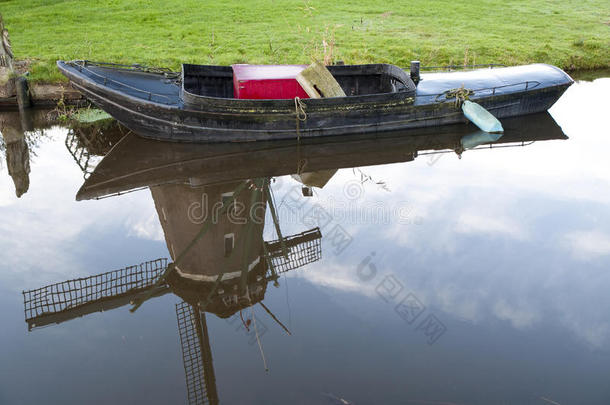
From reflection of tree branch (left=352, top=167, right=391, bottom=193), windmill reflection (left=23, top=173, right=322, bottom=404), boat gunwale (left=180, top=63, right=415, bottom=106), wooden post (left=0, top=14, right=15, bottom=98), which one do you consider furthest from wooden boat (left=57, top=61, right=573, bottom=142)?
wooden post (left=0, top=14, right=15, bottom=98)

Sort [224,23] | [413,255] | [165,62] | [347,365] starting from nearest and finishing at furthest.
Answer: [347,365] → [413,255] → [165,62] → [224,23]

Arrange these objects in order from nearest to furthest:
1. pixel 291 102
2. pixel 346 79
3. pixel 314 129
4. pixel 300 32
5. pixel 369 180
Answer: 1. pixel 369 180
2. pixel 291 102
3. pixel 314 129
4. pixel 346 79
5. pixel 300 32

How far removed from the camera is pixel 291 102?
15203mm

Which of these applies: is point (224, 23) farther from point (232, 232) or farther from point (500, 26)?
point (232, 232)

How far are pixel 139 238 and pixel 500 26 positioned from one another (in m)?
27.4

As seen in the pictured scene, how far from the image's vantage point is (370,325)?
27.3ft

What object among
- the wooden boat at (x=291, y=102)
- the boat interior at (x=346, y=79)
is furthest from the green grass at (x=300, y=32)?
the wooden boat at (x=291, y=102)

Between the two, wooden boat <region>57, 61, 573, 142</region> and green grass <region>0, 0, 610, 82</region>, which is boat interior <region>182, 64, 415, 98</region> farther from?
green grass <region>0, 0, 610, 82</region>

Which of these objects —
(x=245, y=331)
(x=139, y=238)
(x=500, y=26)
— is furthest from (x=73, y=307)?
(x=500, y=26)

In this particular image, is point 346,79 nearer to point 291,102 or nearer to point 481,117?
point 291,102

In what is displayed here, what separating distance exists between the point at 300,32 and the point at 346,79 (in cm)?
1046

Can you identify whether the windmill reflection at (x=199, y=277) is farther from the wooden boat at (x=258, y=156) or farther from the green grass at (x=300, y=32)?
the green grass at (x=300, y=32)

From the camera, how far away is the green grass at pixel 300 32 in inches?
926

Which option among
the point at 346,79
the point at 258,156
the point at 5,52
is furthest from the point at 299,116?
the point at 5,52
